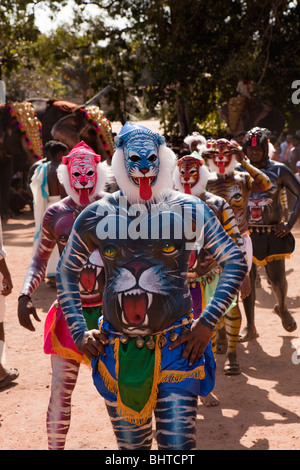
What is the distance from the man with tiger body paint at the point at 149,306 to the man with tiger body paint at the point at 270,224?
3.86 metres

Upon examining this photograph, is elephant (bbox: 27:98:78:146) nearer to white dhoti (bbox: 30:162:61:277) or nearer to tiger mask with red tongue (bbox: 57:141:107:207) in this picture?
white dhoti (bbox: 30:162:61:277)

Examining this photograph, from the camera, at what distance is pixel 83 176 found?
14.2 ft

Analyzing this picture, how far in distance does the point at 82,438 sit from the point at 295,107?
53.9 feet

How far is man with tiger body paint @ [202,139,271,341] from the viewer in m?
6.20

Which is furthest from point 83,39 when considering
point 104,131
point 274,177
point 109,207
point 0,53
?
point 109,207

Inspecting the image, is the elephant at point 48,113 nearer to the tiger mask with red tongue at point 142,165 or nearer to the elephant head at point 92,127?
the elephant head at point 92,127

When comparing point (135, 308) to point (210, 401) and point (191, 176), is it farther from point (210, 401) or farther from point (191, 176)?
point (210, 401)

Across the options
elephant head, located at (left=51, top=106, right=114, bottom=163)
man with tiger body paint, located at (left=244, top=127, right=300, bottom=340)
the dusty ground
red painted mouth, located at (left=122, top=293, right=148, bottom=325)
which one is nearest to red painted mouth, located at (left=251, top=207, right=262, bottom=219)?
man with tiger body paint, located at (left=244, top=127, right=300, bottom=340)

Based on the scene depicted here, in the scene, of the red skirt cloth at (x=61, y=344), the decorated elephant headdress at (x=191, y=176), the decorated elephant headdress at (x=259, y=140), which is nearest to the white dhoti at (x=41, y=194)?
the decorated elephant headdress at (x=259, y=140)

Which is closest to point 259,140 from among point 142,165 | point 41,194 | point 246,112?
point 41,194

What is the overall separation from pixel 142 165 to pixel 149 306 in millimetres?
663

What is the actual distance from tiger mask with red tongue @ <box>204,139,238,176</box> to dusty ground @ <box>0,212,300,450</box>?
1852mm

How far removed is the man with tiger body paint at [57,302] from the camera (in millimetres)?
4008
